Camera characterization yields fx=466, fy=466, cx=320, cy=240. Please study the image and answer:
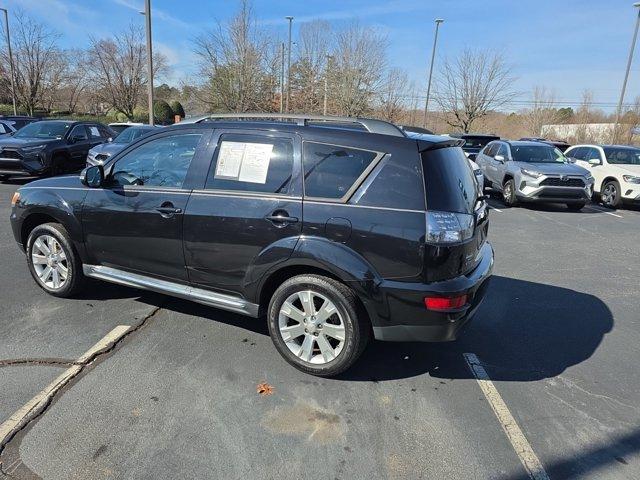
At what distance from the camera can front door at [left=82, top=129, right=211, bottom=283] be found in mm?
3771

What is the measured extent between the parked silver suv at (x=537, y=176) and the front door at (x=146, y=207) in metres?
9.89

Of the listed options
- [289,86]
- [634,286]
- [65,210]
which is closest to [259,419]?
[65,210]

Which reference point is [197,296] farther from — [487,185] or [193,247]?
[487,185]

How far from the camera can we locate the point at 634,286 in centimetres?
575

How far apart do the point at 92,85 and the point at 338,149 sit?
4330cm

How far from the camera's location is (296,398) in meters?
3.09

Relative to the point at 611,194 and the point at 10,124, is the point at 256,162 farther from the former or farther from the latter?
the point at 10,124

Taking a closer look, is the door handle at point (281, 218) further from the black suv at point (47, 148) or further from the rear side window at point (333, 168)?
the black suv at point (47, 148)

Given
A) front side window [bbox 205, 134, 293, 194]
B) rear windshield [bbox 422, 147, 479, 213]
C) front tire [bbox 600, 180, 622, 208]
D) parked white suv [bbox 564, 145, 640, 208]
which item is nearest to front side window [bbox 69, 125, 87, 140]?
front side window [bbox 205, 134, 293, 194]

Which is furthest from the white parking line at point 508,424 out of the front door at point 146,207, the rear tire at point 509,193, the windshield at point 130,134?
the windshield at point 130,134

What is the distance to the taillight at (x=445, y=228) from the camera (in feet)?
9.68

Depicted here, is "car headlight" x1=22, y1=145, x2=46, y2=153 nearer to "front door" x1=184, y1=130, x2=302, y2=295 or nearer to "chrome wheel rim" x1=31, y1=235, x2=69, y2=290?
"chrome wheel rim" x1=31, y1=235, x2=69, y2=290

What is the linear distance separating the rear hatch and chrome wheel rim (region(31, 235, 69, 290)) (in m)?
3.44

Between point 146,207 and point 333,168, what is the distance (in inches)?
65.4
